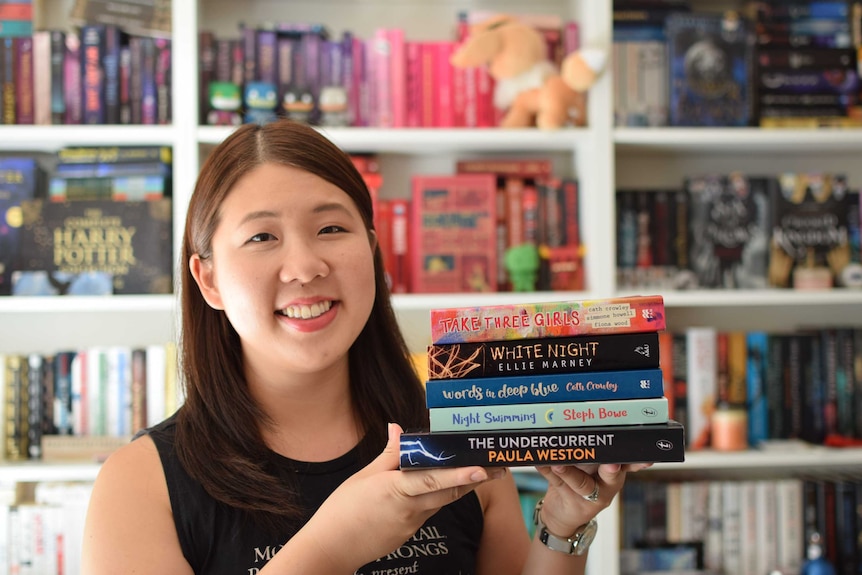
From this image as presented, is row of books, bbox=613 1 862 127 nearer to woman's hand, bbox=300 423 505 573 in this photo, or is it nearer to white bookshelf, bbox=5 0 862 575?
white bookshelf, bbox=5 0 862 575

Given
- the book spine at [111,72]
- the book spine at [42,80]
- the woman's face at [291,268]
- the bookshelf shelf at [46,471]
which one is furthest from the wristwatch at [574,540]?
the book spine at [42,80]

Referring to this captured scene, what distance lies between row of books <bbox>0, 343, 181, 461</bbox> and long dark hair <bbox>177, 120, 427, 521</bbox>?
852 millimetres

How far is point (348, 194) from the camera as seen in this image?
1.09m

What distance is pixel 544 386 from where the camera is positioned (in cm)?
83

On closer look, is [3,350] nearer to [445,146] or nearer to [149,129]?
[149,129]

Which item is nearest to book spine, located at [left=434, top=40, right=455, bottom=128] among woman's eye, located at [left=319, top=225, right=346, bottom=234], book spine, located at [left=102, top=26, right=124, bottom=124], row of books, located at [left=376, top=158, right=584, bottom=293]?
row of books, located at [left=376, top=158, right=584, bottom=293]

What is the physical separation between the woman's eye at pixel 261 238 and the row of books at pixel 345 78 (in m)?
1.00

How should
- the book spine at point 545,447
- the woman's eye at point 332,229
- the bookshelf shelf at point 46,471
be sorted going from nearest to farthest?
the book spine at point 545,447
the woman's eye at point 332,229
the bookshelf shelf at point 46,471

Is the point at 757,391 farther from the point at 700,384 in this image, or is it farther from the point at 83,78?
the point at 83,78

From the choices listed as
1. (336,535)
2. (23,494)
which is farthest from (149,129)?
(336,535)

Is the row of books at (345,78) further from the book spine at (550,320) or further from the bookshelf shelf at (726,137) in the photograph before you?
the book spine at (550,320)

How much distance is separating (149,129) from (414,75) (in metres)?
0.68

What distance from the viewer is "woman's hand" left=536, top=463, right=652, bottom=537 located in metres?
0.88

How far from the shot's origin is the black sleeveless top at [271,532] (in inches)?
38.8
